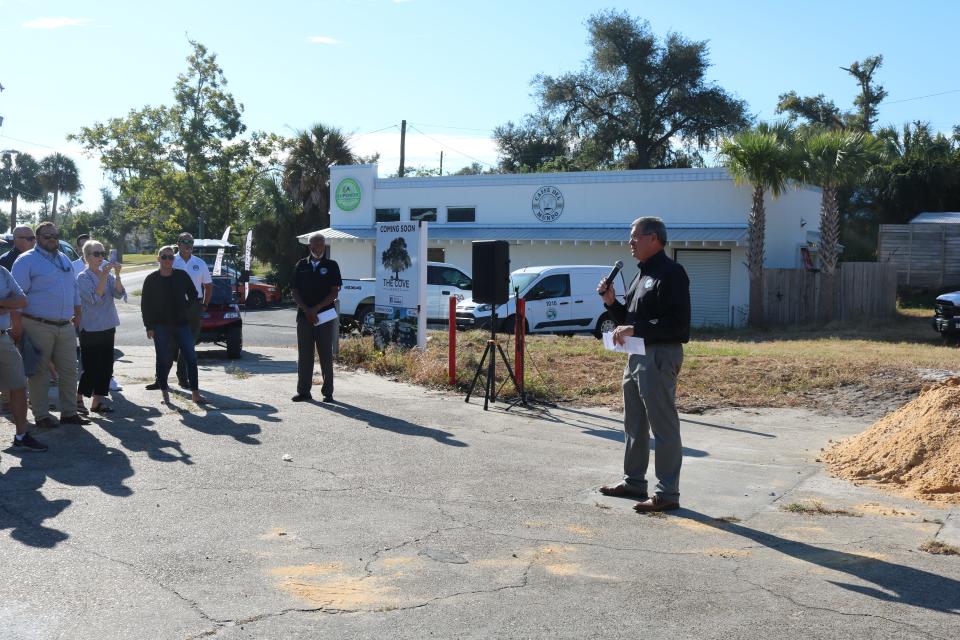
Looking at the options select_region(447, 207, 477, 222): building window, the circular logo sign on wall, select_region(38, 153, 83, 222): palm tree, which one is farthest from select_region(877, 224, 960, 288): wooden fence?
select_region(38, 153, 83, 222): palm tree

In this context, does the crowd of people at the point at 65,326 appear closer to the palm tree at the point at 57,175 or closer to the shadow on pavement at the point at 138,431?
the shadow on pavement at the point at 138,431

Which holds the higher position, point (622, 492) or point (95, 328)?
point (95, 328)

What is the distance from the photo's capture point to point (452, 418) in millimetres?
10539

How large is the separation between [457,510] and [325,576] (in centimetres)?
162

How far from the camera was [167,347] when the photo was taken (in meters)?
10.8

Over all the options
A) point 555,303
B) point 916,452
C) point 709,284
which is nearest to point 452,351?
point 916,452

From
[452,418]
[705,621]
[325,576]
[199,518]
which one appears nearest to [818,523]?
[705,621]

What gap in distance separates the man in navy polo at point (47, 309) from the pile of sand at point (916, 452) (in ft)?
23.5

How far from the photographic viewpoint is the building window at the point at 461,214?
1267 inches

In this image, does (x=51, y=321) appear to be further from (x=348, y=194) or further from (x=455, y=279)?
(x=348, y=194)

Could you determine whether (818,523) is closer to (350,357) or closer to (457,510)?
(457,510)

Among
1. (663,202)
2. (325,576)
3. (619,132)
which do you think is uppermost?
(619,132)

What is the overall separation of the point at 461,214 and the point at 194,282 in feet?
66.1

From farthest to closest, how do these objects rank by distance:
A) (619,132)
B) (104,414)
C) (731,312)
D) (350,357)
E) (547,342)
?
(619,132)
(731,312)
(547,342)
(350,357)
(104,414)
